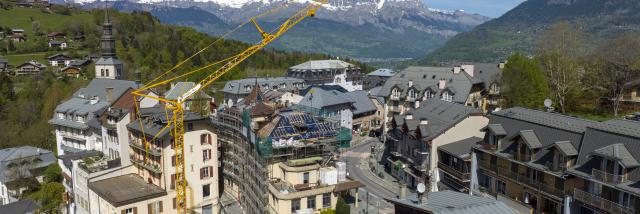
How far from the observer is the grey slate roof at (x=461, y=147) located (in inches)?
2078

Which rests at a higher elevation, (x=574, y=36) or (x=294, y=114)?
(x=574, y=36)

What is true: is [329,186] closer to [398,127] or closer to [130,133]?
[398,127]

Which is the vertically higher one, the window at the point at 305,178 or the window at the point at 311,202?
the window at the point at 305,178

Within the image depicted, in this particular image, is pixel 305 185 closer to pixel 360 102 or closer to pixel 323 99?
pixel 323 99

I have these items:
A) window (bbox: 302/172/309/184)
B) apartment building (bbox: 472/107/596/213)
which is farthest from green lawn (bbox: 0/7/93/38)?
apartment building (bbox: 472/107/596/213)

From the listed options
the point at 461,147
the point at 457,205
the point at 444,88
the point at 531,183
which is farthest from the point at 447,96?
the point at 457,205

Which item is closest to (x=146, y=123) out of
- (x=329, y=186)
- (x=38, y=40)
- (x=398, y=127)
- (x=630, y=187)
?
(x=329, y=186)

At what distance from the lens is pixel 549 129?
43.9 meters

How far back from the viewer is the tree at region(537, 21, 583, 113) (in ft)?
230

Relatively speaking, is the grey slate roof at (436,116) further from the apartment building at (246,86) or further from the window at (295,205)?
the apartment building at (246,86)

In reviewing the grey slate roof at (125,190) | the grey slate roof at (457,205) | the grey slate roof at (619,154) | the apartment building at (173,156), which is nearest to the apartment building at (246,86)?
the apartment building at (173,156)

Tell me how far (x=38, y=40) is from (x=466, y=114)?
15147 cm

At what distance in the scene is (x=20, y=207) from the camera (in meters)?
58.8

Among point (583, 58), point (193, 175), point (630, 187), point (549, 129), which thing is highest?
point (583, 58)
